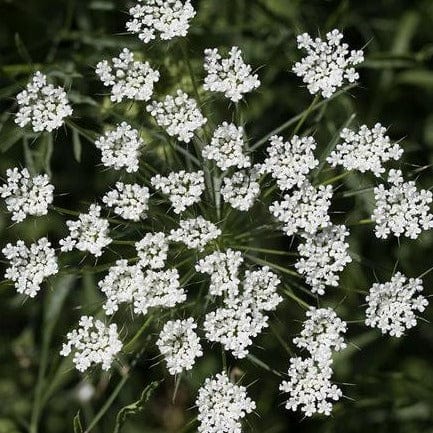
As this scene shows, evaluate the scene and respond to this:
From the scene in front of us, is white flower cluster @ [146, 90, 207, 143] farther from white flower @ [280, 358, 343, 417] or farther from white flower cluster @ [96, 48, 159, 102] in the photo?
white flower @ [280, 358, 343, 417]

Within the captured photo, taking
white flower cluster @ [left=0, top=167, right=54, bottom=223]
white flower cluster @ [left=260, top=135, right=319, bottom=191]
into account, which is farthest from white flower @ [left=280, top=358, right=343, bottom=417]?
white flower cluster @ [left=0, top=167, right=54, bottom=223]

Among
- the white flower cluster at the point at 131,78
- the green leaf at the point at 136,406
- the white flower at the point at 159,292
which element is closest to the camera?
the green leaf at the point at 136,406

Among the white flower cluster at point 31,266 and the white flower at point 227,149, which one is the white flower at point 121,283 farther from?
the white flower at point 227,149

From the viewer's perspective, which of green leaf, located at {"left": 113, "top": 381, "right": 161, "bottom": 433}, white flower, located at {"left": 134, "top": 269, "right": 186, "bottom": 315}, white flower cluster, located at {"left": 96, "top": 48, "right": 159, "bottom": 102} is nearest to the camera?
green leaf, located at {"left": 113, "top": 381, "right": 161, "bottom": 433}

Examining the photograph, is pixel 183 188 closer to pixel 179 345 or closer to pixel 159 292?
pixel 159 292

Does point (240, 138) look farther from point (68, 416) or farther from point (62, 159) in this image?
point (68, 416)

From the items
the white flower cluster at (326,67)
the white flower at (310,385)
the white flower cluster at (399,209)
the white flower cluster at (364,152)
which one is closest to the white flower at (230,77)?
the white flower cluster at (326,67)

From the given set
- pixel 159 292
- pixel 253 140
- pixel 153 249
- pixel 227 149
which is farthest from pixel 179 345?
pixel 253 140
